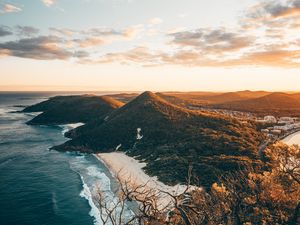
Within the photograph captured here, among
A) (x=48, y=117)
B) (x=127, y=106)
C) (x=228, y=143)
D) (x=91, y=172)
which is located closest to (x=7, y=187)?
(x=91, y=172)

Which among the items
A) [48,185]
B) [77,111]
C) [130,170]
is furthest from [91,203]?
[77,111]

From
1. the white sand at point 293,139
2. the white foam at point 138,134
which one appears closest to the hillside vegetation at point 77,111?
the white foam at point 138,134

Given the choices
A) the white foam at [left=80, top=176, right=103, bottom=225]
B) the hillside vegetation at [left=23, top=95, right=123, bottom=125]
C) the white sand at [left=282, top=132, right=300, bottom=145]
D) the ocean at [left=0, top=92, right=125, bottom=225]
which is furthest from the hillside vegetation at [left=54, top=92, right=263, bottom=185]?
the hillside vegetation at [left=23, top=95, right=123, bottom=125]

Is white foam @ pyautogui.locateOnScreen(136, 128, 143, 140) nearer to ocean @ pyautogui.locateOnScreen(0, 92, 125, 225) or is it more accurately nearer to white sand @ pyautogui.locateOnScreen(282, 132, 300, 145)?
ocean @ pyautogui.locateOnScreen(0, 92, 125, 225)

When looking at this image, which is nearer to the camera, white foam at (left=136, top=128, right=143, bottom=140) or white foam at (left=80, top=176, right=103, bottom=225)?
white foam at (left=80, top=176, right=103, bottom=225)

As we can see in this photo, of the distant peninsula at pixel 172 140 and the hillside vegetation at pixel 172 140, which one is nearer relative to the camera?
the distant peninsula at pixel 172 140

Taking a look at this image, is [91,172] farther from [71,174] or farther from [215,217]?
[215,217]

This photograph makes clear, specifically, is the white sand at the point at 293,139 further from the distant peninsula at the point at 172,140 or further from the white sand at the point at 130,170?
the white sand at the point at 130,170
